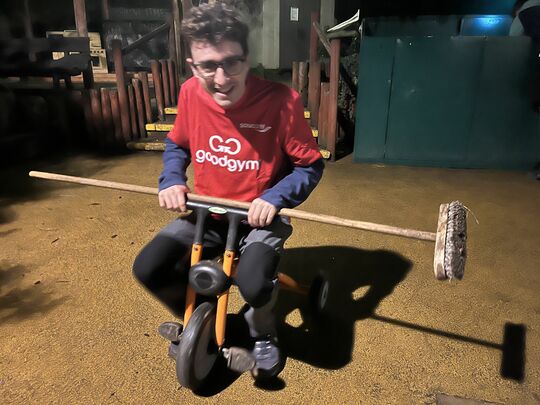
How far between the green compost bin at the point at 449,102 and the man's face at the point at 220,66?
3371 mm

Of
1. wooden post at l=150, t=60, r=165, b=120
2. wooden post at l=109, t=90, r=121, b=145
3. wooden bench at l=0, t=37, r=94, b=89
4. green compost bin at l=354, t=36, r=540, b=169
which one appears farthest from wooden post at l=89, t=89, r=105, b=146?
green compost bin at l=354, t=36, r=540, b=169

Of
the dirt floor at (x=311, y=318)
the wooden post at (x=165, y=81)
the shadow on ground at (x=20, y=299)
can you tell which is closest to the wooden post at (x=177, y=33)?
the wooden post at (x=165, y=81)

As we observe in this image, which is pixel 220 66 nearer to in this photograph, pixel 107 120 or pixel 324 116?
pixel 324 116

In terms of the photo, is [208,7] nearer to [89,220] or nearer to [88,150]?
[89,220]

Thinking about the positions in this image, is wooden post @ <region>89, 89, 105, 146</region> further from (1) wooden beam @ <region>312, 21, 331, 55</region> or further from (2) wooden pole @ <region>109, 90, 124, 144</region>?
(1) wooden beam @ <region>312, 21, 331, 55</region>

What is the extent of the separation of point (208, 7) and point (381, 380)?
1590 mm

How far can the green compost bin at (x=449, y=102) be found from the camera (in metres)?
4.54

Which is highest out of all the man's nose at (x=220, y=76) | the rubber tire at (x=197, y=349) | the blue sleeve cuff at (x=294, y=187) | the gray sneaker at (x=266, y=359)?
the man's nose at (x=220, y=76)

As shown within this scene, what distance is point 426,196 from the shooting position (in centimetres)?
409

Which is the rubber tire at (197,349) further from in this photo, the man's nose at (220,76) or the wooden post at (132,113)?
the wooden post at (132,113)

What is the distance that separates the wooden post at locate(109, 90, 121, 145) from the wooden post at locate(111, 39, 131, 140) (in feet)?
0.14

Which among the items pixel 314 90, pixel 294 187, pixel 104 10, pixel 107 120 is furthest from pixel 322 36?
pixel 104 10

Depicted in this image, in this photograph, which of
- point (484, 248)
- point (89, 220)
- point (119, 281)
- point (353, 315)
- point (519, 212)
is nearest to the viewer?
point (353, 315)

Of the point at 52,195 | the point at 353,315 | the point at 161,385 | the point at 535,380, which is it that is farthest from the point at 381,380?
the point at 52,195
